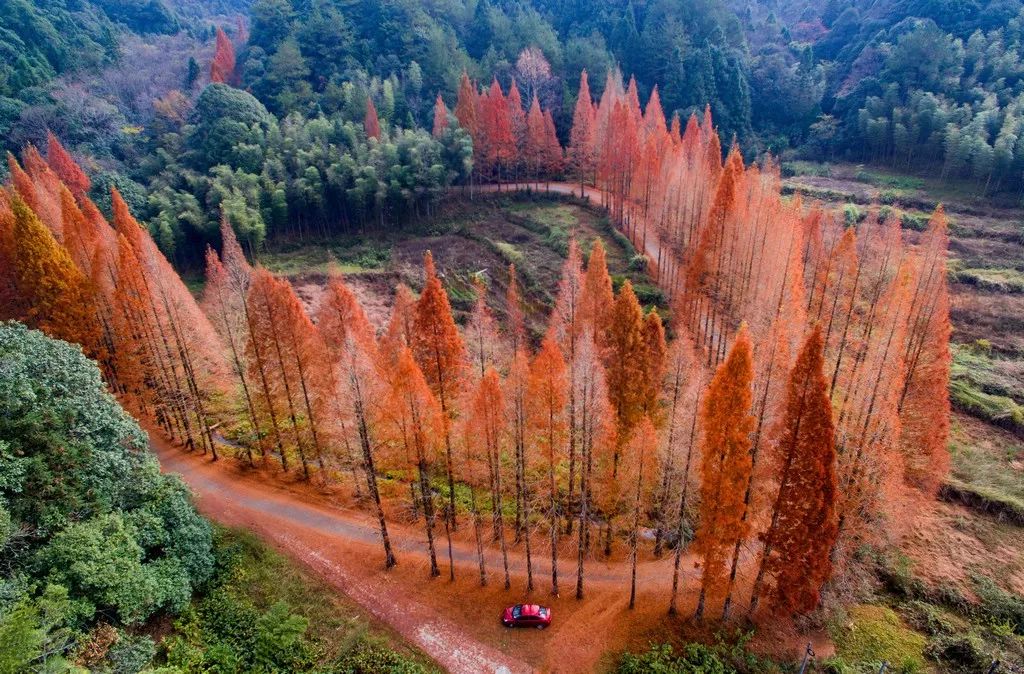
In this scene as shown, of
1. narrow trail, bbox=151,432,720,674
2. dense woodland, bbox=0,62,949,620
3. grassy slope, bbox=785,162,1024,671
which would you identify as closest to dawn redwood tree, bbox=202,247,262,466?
dense woodland, bbox=0,62,949,620

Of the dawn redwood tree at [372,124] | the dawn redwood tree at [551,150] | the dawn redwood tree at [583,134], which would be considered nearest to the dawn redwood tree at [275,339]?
the dawn redwood tree at [372,124]

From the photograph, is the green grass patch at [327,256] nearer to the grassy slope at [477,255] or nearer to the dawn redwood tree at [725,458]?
the grassy slope at [477,255]

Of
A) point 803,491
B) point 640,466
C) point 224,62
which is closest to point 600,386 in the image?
point 640,466

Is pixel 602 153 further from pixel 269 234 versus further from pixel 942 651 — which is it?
pixel 942 651

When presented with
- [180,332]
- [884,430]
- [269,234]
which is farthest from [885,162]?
[180,332]

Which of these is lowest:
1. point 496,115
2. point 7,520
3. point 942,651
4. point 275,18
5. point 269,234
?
point 942,651

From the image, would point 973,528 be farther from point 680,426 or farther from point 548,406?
point 548,406

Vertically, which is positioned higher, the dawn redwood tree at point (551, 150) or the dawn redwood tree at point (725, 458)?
the dawn redwood tree at point (551, 150)
